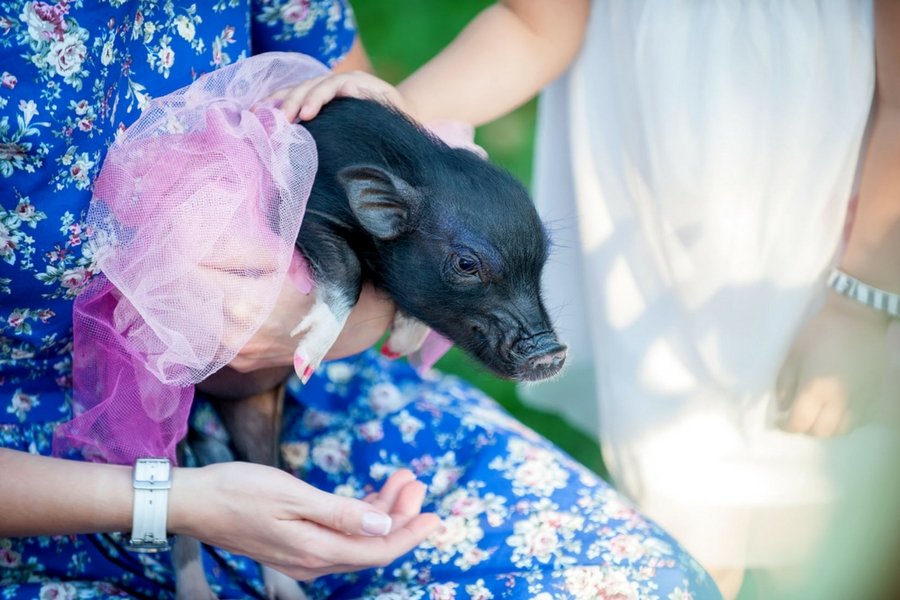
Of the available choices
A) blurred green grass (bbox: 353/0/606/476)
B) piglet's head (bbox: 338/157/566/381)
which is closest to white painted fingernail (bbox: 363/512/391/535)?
piglet's head (bbox: 338/157/566/381)

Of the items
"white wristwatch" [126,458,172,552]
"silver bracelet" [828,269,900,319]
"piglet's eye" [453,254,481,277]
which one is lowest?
"white wristwatch" [126,458,172,552]

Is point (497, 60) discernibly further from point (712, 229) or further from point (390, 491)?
point (390, 491)

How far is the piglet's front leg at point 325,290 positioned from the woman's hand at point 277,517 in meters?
0.18

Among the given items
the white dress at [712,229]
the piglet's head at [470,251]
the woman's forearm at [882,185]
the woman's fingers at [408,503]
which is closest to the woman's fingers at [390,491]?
the woman's fingers at [408,503]

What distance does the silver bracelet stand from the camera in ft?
5.51

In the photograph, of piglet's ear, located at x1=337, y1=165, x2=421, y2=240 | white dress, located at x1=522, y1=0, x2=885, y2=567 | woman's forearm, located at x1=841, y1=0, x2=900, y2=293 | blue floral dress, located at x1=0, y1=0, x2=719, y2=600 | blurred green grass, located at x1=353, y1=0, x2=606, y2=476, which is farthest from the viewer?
blurred green grass, located at x1=353, y1=0, x2=606, y2=476

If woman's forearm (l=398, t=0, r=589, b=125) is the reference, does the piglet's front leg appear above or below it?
below

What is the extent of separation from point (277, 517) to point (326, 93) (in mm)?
666

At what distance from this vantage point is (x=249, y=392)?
1773 mm

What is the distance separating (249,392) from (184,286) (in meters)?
0.42

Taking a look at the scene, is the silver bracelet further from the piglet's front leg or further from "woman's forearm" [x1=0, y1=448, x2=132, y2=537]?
"woman's forearm" [x1=0, y1=448, x2=132, y2=537]

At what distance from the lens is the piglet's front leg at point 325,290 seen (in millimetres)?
1470

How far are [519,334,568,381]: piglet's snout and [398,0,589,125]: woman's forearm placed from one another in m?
0.55

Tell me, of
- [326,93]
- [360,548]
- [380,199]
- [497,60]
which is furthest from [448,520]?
[497,60]
